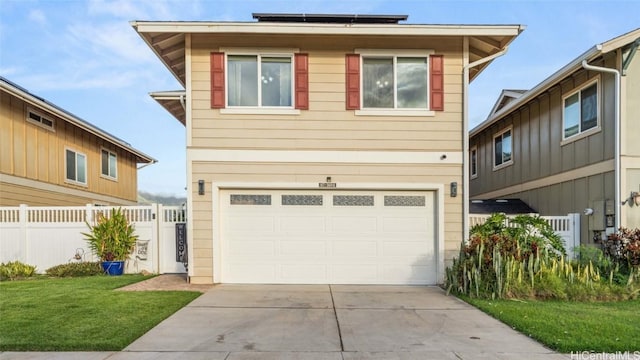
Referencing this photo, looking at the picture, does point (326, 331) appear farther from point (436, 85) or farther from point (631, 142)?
point (631, 142)

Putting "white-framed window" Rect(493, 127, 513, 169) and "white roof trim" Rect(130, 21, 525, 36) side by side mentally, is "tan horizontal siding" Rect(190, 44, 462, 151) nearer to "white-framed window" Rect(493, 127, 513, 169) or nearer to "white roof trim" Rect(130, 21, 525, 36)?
"white roof trim" Rect(130, 21, 525, 36)

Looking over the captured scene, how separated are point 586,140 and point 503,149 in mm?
4735

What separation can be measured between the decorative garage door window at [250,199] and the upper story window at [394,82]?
8.63ft

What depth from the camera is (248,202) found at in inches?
327

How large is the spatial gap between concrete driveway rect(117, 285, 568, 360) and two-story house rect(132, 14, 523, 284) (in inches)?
49.6

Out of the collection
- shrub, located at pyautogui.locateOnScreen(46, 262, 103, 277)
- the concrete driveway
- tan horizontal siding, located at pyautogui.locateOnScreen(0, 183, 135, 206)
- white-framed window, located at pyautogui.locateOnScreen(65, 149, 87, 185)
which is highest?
white-framed window, located at pyautogui.locateOnScreen(65, 149, 87, 185)

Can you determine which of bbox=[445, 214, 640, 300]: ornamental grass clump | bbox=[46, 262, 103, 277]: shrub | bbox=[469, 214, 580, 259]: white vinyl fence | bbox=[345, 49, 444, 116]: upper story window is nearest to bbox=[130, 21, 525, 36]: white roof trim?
bbox=[345, 49, 444, 116]: upper story window

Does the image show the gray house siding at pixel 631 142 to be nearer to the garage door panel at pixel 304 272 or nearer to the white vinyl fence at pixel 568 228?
the white vinyl fence at pixel 568 228

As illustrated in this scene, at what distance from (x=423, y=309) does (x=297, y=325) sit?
7.15ft

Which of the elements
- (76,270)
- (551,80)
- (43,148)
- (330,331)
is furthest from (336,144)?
(43,148)

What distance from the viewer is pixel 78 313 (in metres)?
5.59

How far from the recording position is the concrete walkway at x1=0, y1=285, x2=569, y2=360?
425cm

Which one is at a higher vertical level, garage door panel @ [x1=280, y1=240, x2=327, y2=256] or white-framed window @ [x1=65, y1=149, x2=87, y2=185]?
white-framed window @ [x1=65, y1=149, x2=87, y2=185]

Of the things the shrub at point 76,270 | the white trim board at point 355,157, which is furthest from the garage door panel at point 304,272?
the shrub at point 76,270
